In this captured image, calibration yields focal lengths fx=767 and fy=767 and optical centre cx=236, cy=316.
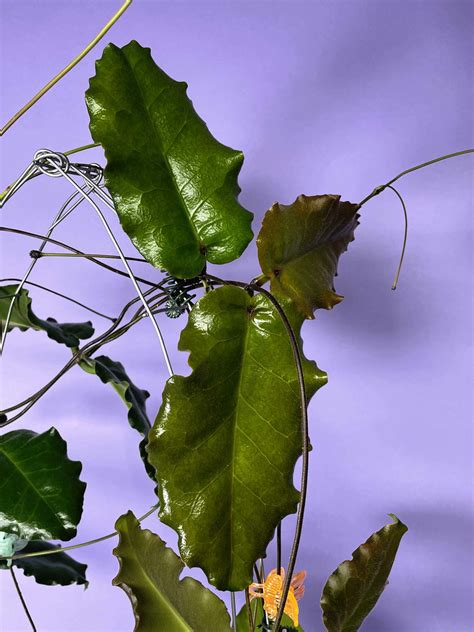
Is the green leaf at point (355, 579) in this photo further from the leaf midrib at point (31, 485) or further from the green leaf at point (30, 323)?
the green leaf at point (30, 323)

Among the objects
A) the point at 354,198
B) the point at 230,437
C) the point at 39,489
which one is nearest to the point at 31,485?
the point at 39,489

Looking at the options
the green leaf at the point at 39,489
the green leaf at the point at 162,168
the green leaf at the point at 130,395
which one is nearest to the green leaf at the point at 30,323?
the green leaf at the point at 130,395

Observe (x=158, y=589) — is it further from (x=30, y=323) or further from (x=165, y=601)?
(x=30, y=323)

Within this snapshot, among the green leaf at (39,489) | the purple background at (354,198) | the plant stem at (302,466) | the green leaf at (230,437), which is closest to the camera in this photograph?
the plant stem at (302,466)

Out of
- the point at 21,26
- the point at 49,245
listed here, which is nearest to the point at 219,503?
the point at 49,245

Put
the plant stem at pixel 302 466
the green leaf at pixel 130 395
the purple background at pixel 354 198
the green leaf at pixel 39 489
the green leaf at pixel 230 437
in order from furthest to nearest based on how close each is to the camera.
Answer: the purple background at pixel 354 198, the green leaf at pixel 130 395, the green leaf at pixel 39 489, the green leaf at pixel 230 437, the plant stem at pixel 302 466

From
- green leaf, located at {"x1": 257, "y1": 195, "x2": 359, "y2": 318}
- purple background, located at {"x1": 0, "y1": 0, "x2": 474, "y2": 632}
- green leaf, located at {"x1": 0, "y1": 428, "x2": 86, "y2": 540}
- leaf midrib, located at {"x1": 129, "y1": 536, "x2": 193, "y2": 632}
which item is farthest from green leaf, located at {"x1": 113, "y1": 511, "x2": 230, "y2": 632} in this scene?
purple background, located at {"x1": 0, "y1": 0, "x2": 474, "y2": 632}

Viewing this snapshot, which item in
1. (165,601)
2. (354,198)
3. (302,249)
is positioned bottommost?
(165,601)
